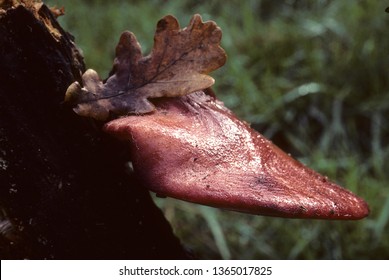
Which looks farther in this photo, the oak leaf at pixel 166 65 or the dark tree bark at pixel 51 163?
the oak leaf at pixel 166 65

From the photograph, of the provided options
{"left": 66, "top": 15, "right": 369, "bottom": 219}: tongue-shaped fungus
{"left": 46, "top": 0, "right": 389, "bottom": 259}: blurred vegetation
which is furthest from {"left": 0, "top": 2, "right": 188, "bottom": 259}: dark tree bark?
{"left": 46, "top": 0, "right": 389, "bottom": 259}: blurred vegetation

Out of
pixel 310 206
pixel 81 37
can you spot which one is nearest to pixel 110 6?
pixel 81 37

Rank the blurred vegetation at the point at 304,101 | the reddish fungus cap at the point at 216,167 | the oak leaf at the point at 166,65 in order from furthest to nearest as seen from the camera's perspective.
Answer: the blurred vegetation at the point at 304,101, the oak leaf at the point at 166,65, the reddish fungus cap at the point at 216,167

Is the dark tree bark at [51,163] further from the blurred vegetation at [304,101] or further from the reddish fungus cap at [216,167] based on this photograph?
the blurred vegetation at [304,101]

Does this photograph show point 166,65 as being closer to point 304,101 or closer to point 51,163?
point 51,163

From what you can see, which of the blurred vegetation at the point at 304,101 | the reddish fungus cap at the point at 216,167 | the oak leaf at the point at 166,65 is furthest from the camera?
the blurred vegetation at the point at 304,101

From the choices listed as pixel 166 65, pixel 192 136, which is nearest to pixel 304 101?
pixel 166 65

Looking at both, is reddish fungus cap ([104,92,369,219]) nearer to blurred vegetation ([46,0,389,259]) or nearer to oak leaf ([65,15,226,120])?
oak leaf ([65,15,226,120])

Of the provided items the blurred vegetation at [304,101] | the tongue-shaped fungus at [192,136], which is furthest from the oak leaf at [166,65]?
the blurred vegetation at [304,101]
